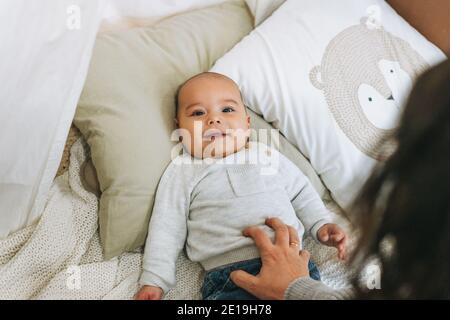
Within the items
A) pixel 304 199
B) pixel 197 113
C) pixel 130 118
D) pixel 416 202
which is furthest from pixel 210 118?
pixel 416 202

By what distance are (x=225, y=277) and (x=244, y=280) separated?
2.9 inches

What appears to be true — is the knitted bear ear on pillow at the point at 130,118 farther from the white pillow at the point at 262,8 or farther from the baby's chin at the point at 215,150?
the white pillow at the point at 262,8

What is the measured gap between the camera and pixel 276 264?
918mm

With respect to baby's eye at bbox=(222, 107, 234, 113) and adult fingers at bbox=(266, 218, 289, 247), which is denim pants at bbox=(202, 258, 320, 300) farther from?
baby's eye at bbox=(222, 107, 234, 113)

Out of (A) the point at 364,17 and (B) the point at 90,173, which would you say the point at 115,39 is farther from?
(A) the point at 364,17

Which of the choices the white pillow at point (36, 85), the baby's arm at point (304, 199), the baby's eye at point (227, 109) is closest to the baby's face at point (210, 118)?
the baby's eye at point (227, 109)

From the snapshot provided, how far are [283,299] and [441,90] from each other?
45cm

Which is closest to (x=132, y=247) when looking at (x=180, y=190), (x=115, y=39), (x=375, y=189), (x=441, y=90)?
(x=180, y=190)

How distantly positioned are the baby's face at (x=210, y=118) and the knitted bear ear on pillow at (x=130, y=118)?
5 centimetres

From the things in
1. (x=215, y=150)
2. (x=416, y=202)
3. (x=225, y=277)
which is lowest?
(x=225, y=277)

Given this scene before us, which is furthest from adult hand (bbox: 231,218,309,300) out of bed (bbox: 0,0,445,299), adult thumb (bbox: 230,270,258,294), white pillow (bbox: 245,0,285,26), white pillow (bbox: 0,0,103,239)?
white pillow (bbox: 245,0,285,26)

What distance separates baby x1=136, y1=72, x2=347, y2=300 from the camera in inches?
38.9

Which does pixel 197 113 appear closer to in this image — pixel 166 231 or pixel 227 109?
pixel 227 109
